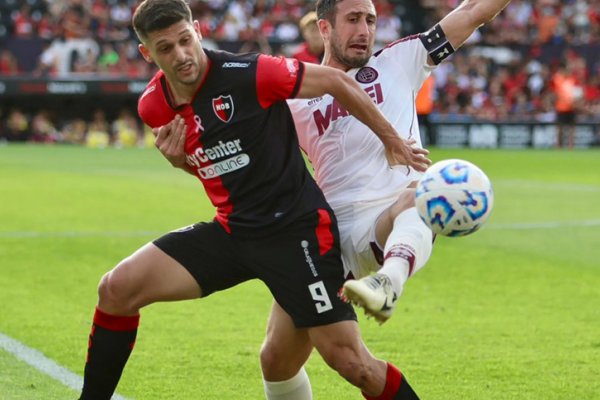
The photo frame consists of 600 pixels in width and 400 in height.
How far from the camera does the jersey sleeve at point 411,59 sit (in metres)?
5.73

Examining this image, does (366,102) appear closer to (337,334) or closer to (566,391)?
(337,334)

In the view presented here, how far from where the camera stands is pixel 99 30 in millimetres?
32375

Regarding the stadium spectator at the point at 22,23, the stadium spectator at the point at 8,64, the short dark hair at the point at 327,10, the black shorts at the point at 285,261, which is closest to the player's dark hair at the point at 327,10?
the short dark hair at the point at 327,10

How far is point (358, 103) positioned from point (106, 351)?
165 cm

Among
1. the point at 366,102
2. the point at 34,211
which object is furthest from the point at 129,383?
the point at 34,211

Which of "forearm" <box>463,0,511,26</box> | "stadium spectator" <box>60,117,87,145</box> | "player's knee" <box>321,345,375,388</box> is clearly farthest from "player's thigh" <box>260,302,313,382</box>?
"stadium spectator" <box>60,117,87,145</box>

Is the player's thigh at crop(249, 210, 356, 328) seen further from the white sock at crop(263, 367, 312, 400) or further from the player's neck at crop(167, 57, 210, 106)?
the player's neck at crop(167, 57, 210, 106)

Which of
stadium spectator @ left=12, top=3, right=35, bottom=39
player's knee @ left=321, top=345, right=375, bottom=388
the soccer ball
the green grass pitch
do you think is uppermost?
the soccer ball

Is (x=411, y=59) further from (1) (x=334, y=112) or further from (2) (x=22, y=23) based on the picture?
(2) (x=22, y=23)

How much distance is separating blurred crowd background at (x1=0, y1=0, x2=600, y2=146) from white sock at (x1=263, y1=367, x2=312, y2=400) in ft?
79.5

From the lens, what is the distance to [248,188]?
5.06 metres

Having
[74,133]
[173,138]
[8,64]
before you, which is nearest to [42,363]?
[173,138]

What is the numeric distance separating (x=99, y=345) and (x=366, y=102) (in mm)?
1681

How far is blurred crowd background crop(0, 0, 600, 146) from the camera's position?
→ 103ft
